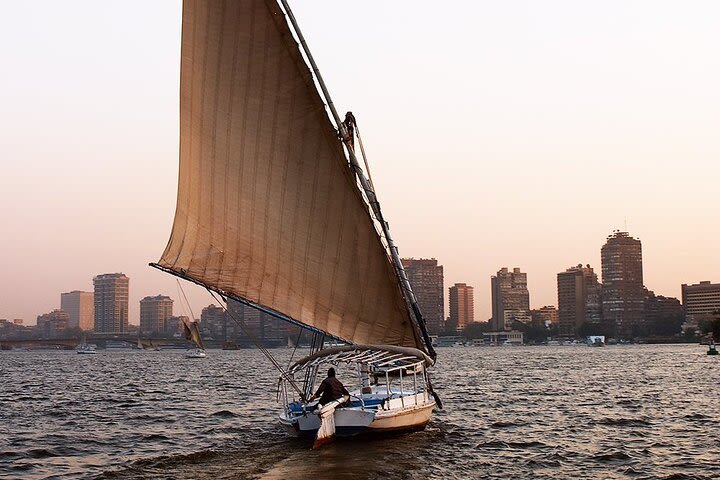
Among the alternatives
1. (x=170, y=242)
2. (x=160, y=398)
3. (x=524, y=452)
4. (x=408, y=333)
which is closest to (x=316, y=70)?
(x=170, y=242)

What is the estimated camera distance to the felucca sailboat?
80.7 ft

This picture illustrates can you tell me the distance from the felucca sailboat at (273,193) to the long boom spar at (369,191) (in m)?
0.04

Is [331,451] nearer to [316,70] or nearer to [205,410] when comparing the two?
[316,70]

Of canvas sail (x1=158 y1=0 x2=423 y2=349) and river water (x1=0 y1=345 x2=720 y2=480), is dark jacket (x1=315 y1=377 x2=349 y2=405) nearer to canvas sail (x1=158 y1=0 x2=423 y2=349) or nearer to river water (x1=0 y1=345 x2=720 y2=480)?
river water (x1=0 y1=345 x2=720 y2=480)

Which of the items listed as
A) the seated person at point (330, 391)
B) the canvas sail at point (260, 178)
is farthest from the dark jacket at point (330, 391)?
the canvas sail at point (260, 178)

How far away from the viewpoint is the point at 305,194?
26.0 metres

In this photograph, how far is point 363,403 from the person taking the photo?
27.9m

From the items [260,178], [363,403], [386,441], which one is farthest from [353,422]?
[260,178]

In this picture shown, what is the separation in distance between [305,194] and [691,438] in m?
15.9

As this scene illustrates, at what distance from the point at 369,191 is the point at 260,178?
3510 millimetres

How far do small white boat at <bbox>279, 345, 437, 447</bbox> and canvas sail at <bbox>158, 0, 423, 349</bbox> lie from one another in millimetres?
1747

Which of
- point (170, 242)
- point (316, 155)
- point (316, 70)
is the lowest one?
point (170, 242)

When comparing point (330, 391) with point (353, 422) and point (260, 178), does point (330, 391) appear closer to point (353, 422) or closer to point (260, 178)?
point (353, 422)

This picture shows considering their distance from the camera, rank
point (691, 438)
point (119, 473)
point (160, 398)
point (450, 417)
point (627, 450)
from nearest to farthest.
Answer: point (119, 473), point (627, 450), point (691, 438), point (450, 417), point (160, 398)
